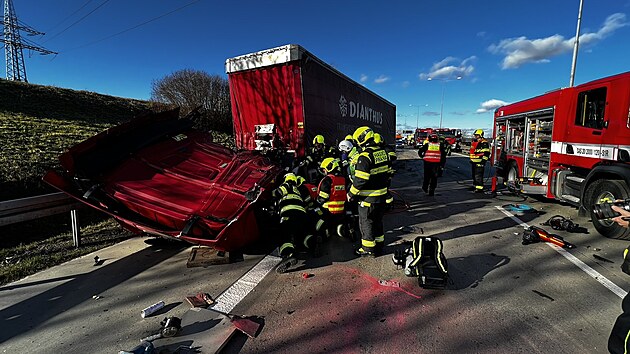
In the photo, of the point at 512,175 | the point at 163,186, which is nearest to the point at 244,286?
the point at 163,186

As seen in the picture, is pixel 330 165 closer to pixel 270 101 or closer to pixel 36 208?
pixel 270 101

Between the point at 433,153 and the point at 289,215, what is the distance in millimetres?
5186

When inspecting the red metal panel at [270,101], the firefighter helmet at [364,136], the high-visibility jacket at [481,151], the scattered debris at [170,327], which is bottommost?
the scattered debris at [170,327]

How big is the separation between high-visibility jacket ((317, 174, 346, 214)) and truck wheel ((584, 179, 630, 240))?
12.4 ft

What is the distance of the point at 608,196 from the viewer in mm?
4762

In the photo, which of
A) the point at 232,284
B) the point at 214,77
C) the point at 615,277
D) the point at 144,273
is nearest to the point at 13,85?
the point at 214,77

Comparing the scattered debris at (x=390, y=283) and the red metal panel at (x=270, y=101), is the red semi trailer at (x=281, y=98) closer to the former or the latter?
the red metal panel at (x=270, y=101)

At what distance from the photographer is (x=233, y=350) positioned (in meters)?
2.27

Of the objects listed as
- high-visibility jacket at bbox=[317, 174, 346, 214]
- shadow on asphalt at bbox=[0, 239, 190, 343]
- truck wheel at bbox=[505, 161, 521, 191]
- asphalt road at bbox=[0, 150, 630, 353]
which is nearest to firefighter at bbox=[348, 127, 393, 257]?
asphalt road at bbox=[0, 150, 630, 353]

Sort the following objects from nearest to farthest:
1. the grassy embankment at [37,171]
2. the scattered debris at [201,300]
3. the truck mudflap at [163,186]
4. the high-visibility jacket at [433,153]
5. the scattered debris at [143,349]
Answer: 1. the scattered debris at [143,349]
2. the scattered debris at [201,300]
3. the truck mudflap at [163,186]
4. the grassy embankment at [37,171]
5. the high-visibility jacket at [433,153]

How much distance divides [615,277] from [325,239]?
139 inches

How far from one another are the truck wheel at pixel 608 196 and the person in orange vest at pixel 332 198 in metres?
3.77

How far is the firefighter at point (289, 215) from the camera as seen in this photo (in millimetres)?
3758

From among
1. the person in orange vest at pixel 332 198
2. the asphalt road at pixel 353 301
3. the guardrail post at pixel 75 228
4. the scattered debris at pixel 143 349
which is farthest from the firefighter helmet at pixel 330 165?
the guardrail post at pixel 75 228
